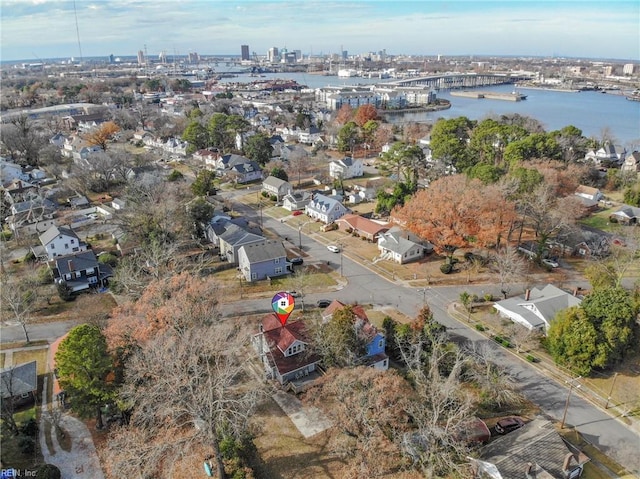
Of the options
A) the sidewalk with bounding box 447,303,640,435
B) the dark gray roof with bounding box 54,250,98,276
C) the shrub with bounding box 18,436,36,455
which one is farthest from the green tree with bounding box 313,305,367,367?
the dark gray roof with bounding box 54,250,98,276

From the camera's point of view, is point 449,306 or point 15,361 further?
point 449,306

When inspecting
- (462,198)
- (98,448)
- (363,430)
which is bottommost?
(98,448)

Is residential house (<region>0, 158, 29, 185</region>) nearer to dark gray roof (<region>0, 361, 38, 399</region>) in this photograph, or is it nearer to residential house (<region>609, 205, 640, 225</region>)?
dark gray roof (<region>0, 361, 38, 399</region>)

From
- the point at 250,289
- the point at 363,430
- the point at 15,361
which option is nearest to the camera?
the point at 363,430

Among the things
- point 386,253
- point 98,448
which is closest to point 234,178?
point 386,253

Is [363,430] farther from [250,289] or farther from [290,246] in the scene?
[290,246]

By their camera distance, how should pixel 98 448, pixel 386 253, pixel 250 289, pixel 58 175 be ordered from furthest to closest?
pixel 58 175, pixel 386 253, pixel 250 289, pixel 98 448
